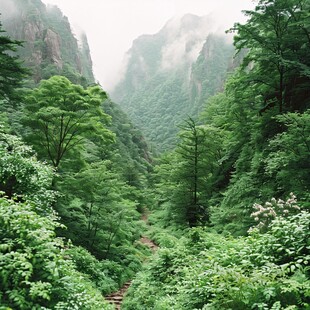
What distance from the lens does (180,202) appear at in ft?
55.4

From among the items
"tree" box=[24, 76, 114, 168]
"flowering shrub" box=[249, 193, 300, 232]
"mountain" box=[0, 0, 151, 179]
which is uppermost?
"mountain" box=[0, 0, 151, 179]

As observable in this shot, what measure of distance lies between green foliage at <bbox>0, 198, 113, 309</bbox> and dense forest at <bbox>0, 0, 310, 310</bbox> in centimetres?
2

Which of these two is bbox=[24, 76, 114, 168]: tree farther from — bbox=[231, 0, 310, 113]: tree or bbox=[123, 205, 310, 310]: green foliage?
bbox=[123, 205, 310, 310]: green foliage

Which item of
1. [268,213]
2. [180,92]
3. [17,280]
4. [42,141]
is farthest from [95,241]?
[180,92]

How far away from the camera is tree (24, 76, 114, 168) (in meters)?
13.0

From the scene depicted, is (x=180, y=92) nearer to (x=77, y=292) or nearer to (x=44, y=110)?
(x=44, y=110)

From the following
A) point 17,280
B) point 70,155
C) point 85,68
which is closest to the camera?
point 17,280

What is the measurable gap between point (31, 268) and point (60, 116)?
1086 cm

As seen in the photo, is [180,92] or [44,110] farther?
[180,92]

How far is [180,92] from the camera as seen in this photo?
5000 inches

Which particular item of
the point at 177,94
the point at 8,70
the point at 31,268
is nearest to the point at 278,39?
the point at 8,70

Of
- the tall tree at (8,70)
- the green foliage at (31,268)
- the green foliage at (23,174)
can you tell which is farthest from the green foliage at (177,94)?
the green foliage at (31,268)

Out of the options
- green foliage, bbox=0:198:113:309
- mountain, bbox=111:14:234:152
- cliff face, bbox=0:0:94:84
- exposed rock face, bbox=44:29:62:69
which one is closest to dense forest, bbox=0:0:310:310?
green foliage, bbox=0:198:113:309

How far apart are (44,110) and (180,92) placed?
118975 millimetres
